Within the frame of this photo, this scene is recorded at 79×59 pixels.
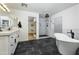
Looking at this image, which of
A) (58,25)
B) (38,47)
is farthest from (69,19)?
(38,47)

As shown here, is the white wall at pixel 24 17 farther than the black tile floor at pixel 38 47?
No

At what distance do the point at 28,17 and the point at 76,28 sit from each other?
98 centimetres

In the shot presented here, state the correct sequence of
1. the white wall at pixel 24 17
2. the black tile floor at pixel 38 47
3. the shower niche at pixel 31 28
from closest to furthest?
the white wall at pixel 24 17 < the shower niche at pixel 31 28 < the black tile floor at pixel 38 47

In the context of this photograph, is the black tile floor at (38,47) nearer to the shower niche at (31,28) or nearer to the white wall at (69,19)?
the shower niche at (31,28)

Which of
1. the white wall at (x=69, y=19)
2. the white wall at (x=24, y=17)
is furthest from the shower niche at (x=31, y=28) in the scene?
the white wall at (x=69, y=19)

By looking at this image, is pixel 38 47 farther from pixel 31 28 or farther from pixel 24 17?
pixel 24 17

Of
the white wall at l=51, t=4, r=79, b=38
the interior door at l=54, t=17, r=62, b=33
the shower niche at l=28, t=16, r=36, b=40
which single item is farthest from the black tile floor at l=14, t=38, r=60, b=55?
the white wall at l=51, t=4, r=79, b=38

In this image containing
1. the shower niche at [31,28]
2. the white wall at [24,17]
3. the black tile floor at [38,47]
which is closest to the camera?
the white wall at [24,17]

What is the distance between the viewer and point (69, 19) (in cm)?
170

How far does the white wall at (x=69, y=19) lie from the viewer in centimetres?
166

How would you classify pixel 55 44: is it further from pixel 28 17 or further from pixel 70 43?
pixel 28 17

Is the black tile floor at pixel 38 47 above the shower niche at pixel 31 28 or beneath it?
beneath

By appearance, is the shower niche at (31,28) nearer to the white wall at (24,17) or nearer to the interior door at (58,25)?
the white wall at (24,17)
